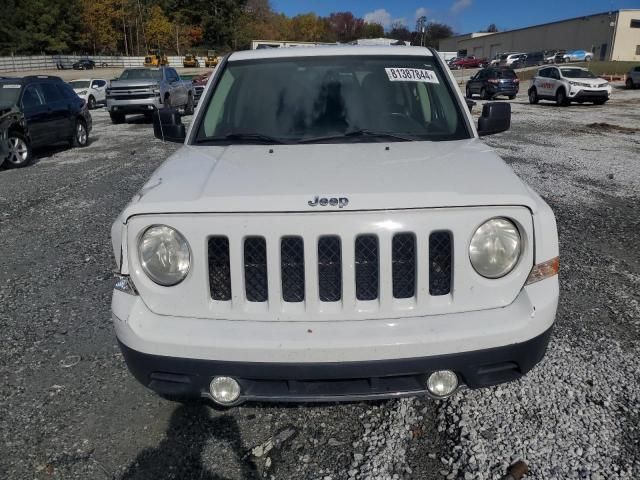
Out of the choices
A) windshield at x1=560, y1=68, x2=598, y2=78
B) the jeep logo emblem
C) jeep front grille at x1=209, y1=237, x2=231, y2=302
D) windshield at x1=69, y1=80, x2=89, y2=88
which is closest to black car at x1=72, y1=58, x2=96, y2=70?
windshield at x1=69, y1=80, x2=89, y2=88

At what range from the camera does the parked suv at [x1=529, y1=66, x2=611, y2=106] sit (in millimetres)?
22016

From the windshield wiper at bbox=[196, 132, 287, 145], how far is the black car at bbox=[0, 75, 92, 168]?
8.39 meters

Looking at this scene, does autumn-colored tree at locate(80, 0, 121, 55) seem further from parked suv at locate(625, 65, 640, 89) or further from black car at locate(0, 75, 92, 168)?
black car at locate(0, 75, 92, 168)

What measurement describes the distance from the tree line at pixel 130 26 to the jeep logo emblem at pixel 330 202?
62.8m

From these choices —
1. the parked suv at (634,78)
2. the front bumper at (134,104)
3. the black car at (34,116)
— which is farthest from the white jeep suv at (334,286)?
the parked suv at (634,78)

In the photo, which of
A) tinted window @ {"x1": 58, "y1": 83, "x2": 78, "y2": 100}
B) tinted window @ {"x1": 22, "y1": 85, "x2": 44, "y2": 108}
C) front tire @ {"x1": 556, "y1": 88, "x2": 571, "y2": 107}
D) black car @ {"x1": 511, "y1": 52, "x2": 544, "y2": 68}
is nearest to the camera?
tinted window @ {"x1": 22, "y1": 85, "x2": 44, "y2": 108}

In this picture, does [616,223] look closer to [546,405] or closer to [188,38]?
[546,405]

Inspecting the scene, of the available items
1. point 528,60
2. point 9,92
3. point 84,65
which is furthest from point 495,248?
point 84,65

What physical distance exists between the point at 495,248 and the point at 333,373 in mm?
840

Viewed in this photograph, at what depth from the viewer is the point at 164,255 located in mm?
2084

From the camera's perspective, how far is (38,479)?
7.41ft

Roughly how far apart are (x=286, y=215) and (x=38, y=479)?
167 centimetres

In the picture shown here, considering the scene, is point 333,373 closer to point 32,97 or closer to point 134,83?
point 32,97

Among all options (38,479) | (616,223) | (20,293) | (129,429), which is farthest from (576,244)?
(20,293)
